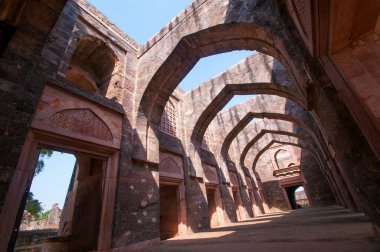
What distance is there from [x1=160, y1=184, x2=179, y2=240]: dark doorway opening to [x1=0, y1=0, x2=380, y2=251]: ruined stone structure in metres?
0.05

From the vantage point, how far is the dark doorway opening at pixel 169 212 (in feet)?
22.3

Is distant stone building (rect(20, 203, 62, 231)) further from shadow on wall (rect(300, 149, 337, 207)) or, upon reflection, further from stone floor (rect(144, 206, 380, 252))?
shadow on wall (rect(300, 149, 337, 207))

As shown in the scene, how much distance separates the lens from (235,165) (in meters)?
13.2

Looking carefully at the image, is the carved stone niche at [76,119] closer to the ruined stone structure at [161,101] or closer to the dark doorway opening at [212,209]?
the ruined stone structure at [161,101]

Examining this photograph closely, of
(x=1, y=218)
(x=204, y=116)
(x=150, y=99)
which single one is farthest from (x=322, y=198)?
(x=1, y=218)

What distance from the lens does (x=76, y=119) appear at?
4.17 metres

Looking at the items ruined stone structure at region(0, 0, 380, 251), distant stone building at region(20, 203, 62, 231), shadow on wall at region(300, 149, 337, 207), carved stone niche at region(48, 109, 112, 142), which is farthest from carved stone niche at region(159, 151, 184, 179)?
distant stone building at region(20, 203, 62, 231)

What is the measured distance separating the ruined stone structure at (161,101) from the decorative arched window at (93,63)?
4 centimetres

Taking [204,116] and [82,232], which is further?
[204,116]

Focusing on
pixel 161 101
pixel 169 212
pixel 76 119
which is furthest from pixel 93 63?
pixel 169 212

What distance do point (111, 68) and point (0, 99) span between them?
12.7 ft

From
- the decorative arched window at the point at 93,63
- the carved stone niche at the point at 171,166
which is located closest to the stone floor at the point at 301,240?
the carved stone niche at the point at 171,166

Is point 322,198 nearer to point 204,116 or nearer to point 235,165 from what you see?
point 235,165

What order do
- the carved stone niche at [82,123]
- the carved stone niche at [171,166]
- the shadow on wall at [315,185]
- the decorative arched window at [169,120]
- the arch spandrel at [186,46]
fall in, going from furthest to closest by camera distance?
the shadow on wall at [315,185] < the decorative arched window at [169,120] < the carved stone niche at [171,166] < the arch spandrel at [186,46] < the carved stone niche at [82,123]
